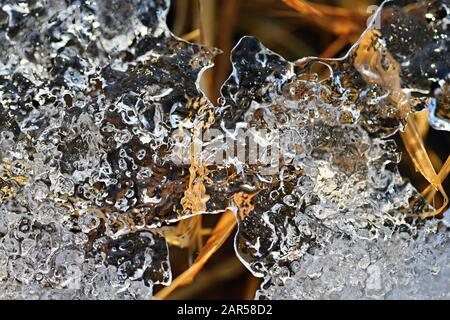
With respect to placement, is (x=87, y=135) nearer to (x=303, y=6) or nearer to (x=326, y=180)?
(x=326, y=180)

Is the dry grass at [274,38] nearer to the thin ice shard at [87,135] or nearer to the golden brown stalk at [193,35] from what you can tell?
the golden brown stalk at [193,35]

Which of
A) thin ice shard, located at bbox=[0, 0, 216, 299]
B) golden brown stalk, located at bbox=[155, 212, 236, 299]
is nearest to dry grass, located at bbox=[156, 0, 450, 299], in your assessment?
golden brown stalk, located at bbox=[155, 212, 236, 299]

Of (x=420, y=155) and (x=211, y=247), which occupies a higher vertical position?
(x=420, y=155)

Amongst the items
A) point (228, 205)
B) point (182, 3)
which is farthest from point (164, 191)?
point (182, 3)

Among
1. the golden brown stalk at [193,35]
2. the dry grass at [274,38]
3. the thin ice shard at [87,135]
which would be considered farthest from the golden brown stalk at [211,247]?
the golden brown stalk at [193,35]

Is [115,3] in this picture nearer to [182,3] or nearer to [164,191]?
[164,191]

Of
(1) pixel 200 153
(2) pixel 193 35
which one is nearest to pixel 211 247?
(1) pixel 200 153
